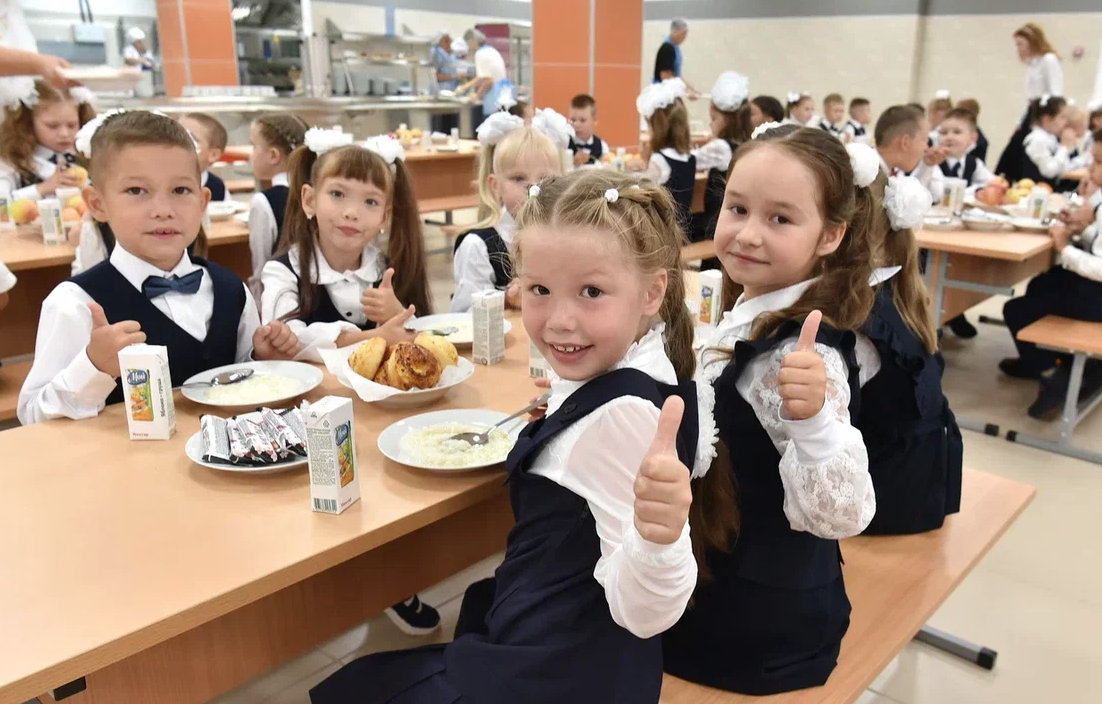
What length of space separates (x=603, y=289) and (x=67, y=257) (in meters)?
2.69

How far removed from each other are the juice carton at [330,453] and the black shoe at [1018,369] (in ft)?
13.9

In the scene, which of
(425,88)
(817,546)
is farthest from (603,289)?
(425,88)

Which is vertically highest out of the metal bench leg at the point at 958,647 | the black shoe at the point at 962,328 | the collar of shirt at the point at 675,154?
the collar of shirt at the point at 675,154

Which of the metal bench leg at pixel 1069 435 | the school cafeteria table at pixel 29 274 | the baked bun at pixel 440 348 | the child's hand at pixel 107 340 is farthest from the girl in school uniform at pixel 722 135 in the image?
the child's hand at pixel 107 340

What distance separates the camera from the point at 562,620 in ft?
3.98

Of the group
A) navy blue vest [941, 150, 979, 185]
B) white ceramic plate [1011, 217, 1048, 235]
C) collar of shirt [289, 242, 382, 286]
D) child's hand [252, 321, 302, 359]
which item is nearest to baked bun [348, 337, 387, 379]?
child's hand [252, 321, 302, 359]

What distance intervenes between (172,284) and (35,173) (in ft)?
9.52

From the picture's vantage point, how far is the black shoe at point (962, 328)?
5191 millimetres

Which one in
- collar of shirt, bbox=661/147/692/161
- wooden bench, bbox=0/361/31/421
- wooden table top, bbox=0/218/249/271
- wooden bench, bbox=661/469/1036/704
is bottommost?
wooden bench, bbox=661/469/1036/704

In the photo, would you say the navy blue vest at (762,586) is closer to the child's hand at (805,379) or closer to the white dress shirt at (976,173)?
the child's hand at (805,379)

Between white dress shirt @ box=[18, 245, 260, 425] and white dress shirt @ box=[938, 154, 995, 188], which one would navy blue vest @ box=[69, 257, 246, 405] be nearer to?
white dress shirt @ box=[18, 245, 260, 425]

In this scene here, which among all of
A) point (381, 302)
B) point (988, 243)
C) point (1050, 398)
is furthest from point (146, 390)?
point (1050, 398)

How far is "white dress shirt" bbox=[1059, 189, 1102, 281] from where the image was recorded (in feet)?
12.0

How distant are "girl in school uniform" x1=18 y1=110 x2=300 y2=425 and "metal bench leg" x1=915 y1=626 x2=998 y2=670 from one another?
6.36 feet
